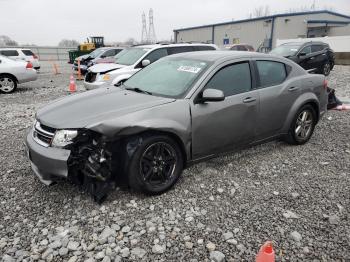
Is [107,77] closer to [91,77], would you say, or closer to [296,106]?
[91,77]

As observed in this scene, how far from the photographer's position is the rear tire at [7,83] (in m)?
10.7

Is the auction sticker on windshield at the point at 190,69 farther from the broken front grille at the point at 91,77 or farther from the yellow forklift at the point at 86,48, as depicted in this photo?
the yellow forklift at the point at 86,48

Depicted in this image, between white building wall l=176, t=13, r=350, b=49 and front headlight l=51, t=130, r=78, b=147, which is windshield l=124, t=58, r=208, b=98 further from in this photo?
white building wall l=176, t=13, r=350, b=49

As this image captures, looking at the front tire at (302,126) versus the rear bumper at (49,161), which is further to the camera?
the front tire at (302,126)

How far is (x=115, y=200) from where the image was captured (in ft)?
11.3

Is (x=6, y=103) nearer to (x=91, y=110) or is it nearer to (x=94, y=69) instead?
(x=94, y=69)

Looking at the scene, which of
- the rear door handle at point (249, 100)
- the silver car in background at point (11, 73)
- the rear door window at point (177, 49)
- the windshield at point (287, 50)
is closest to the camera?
the rear door handle at point (249, 100)

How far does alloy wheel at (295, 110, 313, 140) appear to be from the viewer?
4.98m

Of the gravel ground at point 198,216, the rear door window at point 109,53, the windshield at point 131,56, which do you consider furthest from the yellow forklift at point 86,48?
the gravel ground at point 198,216

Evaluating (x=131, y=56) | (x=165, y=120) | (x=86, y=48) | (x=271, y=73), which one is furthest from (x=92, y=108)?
(x=86, y=48)

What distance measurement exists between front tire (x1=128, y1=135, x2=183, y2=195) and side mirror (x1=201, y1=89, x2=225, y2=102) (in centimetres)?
64

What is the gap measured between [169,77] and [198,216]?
6.20 feet

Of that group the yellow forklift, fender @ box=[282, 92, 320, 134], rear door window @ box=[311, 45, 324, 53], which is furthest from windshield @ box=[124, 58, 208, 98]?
the yellow forklift

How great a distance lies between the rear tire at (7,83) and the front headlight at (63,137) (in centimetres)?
901
